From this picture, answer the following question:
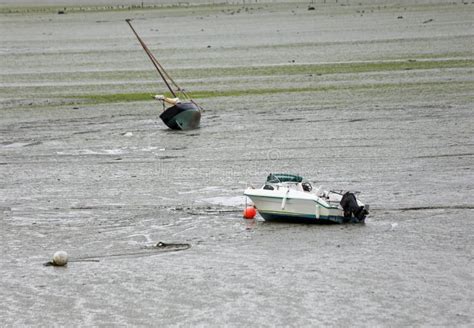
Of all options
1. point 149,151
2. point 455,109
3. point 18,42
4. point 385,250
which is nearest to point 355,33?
point 18,42

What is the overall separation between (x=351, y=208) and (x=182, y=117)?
15.9m

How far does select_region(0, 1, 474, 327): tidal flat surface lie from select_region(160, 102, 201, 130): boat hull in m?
0.47

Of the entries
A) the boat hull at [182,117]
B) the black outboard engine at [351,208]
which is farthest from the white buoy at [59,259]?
the boat hull at [182,117]

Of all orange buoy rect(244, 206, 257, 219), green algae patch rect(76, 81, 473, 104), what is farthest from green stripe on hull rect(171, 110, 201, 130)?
orange buoy rect(244, 206, 257, 219)

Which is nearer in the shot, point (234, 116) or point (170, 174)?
point (170, 174)

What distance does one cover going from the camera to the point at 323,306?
65.1 feet

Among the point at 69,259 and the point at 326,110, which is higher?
the point at 326,110

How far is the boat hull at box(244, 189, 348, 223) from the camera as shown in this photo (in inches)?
998

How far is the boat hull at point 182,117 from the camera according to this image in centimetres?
4019

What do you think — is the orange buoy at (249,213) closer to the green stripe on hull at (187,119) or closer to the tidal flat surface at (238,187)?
the tidal flat surface at (238,187)

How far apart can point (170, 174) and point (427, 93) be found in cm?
1653

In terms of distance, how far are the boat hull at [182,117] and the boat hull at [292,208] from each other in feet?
47.3

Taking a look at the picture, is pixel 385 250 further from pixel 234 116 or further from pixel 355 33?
pixel 355 33

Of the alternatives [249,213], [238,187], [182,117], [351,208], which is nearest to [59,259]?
[249,213]
